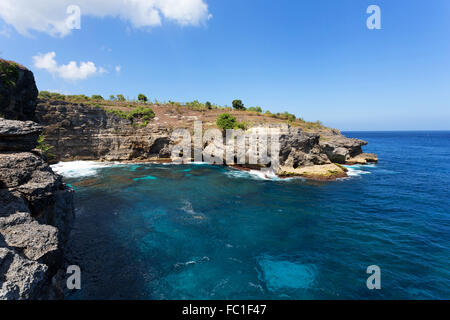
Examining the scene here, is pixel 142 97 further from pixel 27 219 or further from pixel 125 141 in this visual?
pixel 27 219

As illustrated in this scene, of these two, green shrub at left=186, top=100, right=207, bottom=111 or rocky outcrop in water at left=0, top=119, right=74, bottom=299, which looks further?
green shrub at left=186, top=100, right=207, bottom=111

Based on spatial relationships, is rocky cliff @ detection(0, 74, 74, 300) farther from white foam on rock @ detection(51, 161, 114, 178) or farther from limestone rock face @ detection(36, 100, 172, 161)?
limestone rock face @ detection(36, 100, 172, 161)

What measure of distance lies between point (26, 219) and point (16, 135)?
470 cm

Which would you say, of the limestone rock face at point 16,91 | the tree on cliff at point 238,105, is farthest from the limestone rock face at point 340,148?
the limestone rock face at point 16,91

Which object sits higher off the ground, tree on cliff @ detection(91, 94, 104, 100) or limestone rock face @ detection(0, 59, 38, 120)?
tree on cliff @ detection(91, 94, 104, 100)

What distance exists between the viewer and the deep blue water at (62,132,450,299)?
9.91 meters

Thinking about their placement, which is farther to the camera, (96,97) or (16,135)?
(96,97)

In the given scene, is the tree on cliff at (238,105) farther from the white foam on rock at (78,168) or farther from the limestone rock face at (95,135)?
the white foam on rock at (78,168)

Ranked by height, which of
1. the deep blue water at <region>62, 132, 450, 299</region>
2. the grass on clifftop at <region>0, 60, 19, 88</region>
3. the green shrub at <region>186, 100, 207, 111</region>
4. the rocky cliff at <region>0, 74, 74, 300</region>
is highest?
the green shrub at <region>186, 100, 207, 111</region>

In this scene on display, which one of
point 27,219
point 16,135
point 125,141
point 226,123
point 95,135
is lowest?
point 27,219

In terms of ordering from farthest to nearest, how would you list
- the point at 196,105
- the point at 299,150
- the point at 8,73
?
1. the point at 196,105
2. the point at 299,150
3. the point at 8,73

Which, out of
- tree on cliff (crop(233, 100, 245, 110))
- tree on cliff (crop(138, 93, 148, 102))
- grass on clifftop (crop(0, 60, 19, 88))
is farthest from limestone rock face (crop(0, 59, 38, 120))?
tree on cliff (crop(233, 100, 245, 110))

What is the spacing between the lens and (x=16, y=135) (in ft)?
29.9

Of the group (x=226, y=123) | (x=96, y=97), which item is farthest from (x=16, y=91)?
(x=96, y=97)
